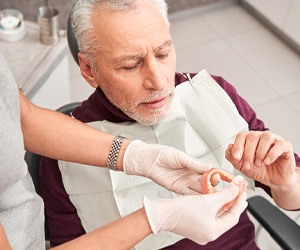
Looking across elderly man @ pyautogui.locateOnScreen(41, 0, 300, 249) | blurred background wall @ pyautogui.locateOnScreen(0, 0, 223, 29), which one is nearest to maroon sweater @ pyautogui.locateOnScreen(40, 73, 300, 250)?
elderly man @ pyautogui.locateOnScreen(41, 0, 300, 249)

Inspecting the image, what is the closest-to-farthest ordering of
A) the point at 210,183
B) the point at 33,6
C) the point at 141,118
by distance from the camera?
the point at 210,183 < the point at 141,118 < the point at 33,6

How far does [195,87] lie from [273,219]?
0.48m

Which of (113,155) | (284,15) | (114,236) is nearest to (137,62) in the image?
(113,155)

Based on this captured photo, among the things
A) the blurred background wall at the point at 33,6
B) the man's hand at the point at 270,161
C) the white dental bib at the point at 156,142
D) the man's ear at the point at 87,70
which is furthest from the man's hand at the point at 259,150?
the blurred background wall at the point at 33,6

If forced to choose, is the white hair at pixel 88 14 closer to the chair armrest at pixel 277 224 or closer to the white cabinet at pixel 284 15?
the chair armrest at pixel 277 224

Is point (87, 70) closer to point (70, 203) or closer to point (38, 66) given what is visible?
point (70, 203)

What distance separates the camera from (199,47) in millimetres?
3182

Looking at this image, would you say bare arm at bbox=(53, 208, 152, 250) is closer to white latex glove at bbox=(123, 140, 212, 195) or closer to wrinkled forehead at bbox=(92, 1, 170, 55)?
white latex glove at bbox=(123, 140, 212, 195)

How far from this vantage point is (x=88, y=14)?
127 centimetres

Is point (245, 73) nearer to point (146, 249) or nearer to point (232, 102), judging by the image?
point (232, 102)

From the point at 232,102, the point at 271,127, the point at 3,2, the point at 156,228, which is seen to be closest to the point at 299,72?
the point at 271,127

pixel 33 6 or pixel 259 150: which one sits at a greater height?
pixel 259 150

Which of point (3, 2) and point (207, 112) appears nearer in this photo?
point (207, 112)

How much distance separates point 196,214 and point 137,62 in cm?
48
